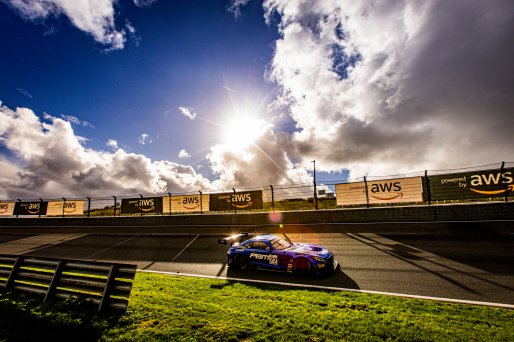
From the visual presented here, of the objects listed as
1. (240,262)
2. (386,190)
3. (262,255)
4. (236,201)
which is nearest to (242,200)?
(236,201)

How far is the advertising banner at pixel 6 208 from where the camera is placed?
2681 centimetres

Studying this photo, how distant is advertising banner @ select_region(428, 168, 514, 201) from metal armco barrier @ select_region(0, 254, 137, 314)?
16.6 metres

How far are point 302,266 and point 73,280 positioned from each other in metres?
6.08

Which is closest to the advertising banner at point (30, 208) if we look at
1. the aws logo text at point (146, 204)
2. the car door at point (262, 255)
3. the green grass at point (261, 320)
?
the aws logo text at point (146, 204)

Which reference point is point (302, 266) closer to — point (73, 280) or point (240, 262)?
point (240, 262)

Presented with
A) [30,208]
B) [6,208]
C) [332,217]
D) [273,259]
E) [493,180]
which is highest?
[493,180]

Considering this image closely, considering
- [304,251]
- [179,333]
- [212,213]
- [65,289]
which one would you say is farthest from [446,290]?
[212,213]

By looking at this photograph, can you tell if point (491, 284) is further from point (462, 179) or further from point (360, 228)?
point (462, 179)

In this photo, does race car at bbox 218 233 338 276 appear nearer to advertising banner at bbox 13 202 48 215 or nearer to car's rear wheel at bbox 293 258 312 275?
car's rear wheel at bbox 293 258 312 275

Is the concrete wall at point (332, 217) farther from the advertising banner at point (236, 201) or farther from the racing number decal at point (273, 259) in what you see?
the racing number decal at point (273, 259)

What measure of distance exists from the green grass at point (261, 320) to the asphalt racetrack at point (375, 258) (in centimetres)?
145

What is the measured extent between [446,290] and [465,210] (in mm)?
9648

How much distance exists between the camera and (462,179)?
14.4m

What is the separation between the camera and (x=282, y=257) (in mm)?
8336
